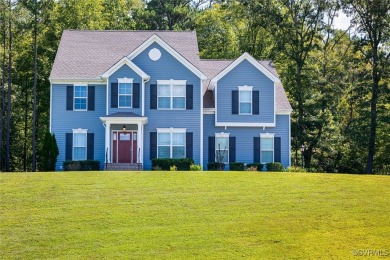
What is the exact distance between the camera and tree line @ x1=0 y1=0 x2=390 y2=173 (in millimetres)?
47531

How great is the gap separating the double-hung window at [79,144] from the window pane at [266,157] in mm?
9922

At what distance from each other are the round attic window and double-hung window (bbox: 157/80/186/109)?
134 cm

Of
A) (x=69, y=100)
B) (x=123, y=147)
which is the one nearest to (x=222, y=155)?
(x=123, y=147)

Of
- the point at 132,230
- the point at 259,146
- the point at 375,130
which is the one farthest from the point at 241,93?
the point at 132,230

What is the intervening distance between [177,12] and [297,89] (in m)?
15.3

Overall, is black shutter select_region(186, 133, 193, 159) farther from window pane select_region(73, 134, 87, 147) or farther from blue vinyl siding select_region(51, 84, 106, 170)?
window pane select_region(73, 134, 87, 147)

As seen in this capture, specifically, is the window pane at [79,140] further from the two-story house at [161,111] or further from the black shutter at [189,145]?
the black shutter at [189,145]

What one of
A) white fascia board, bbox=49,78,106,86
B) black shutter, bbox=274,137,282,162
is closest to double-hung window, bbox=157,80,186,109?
white fascia board, bbox=49,78,106,86

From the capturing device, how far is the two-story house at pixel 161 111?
38.4 metres

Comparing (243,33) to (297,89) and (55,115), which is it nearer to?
(297,89)

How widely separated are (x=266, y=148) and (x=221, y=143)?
2.56 meters

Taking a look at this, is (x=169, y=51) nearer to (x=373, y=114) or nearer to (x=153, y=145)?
(x=153, y=145)

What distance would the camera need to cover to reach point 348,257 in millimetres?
19781

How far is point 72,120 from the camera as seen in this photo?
1540 inches
